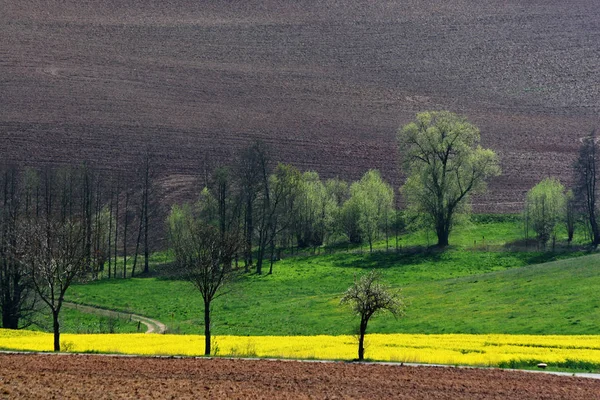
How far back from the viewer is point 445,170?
301 ft

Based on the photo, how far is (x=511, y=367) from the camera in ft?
120

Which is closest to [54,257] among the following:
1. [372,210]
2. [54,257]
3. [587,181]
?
[54,257]

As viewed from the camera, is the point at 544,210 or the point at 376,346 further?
the point at 544,210

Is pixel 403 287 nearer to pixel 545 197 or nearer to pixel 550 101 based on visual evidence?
pixel 545 197

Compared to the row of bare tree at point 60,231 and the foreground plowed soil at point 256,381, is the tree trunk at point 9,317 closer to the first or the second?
the row of bare tree at point 60,231

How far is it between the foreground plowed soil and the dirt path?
2398cm

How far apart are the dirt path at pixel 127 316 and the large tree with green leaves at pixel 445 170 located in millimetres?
37448

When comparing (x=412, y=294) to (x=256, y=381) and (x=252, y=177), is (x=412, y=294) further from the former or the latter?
(x=256, y=381)

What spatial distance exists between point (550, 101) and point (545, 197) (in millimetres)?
75579

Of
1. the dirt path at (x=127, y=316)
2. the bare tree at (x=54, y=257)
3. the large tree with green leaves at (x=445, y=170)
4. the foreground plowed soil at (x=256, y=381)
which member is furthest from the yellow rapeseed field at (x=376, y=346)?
the large tree with green leaves at (x=445, y=170)

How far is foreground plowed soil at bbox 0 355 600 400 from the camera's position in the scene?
27.0m

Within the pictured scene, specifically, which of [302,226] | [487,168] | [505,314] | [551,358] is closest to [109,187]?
[302,226]

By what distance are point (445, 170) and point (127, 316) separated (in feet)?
135

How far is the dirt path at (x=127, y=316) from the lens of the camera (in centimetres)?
5986
